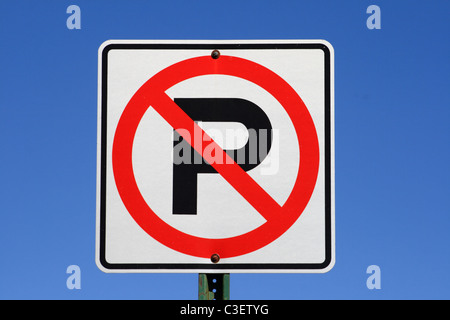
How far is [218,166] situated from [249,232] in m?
0.18

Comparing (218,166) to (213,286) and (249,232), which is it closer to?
(249,232)

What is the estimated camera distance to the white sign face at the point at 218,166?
1514 mm

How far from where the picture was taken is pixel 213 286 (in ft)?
5.02

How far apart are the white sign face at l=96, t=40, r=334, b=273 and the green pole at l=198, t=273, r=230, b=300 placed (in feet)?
0.10

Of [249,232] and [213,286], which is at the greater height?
[249,232]

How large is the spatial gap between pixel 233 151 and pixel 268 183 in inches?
4.8

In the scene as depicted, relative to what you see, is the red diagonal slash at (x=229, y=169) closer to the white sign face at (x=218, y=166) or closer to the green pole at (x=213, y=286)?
the white sign face at (x=218, y=166)

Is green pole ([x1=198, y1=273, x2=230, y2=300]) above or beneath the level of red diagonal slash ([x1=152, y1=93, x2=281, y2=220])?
beneath

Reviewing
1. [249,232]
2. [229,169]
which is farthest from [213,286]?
[229,169]

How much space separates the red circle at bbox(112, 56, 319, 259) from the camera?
1.52m

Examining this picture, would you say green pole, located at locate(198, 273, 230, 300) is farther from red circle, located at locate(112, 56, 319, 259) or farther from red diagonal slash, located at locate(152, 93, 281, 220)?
red diagonal slash, located at locate(152, 93, 281, 220)

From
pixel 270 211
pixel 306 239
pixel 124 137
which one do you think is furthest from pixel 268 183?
pixel 124 137

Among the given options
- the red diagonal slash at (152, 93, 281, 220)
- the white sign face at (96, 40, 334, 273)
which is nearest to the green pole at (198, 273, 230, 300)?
the white sign face at (96, 40, 334, 273)

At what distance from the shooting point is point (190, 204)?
4.98ft
